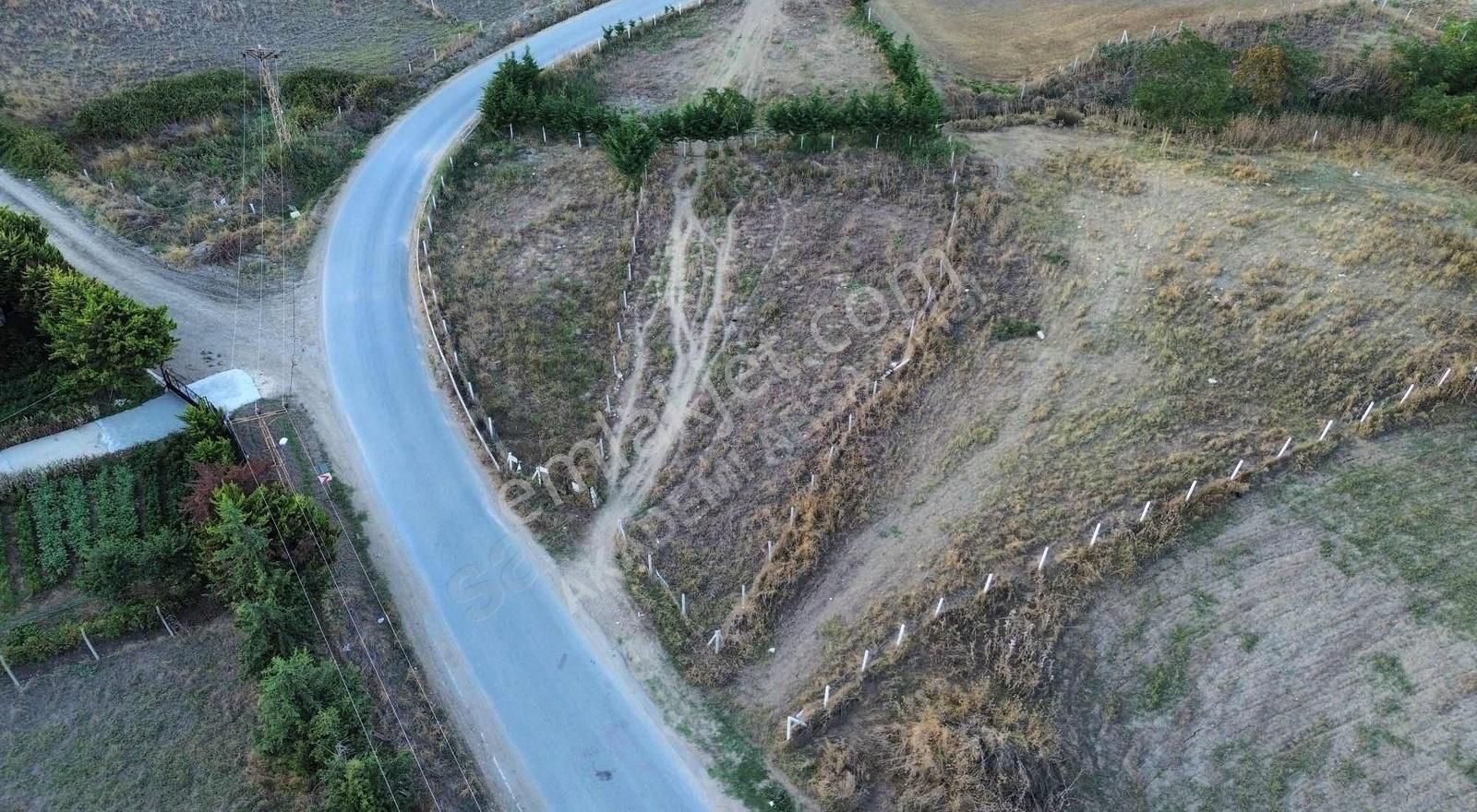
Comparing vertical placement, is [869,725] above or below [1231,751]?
above

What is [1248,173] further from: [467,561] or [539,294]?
[467,561]

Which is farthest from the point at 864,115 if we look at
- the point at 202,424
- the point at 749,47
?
the point at 202,424

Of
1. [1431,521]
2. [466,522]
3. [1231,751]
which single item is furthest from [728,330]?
[1431,521]

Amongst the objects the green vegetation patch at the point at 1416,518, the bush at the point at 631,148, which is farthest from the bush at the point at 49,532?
the green vegetation patch at the point at 1416,518

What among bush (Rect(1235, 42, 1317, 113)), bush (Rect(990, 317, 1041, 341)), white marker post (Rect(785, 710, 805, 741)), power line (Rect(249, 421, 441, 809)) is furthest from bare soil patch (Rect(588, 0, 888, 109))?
white marker post (Rect(785, 710, 805, 741))

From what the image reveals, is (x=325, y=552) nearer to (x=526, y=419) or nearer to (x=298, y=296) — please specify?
(x=526, y=419)

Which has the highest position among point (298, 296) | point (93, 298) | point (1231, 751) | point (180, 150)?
point (180, 150)

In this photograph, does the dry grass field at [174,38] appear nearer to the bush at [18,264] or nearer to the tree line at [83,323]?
the bush at [18,264]
